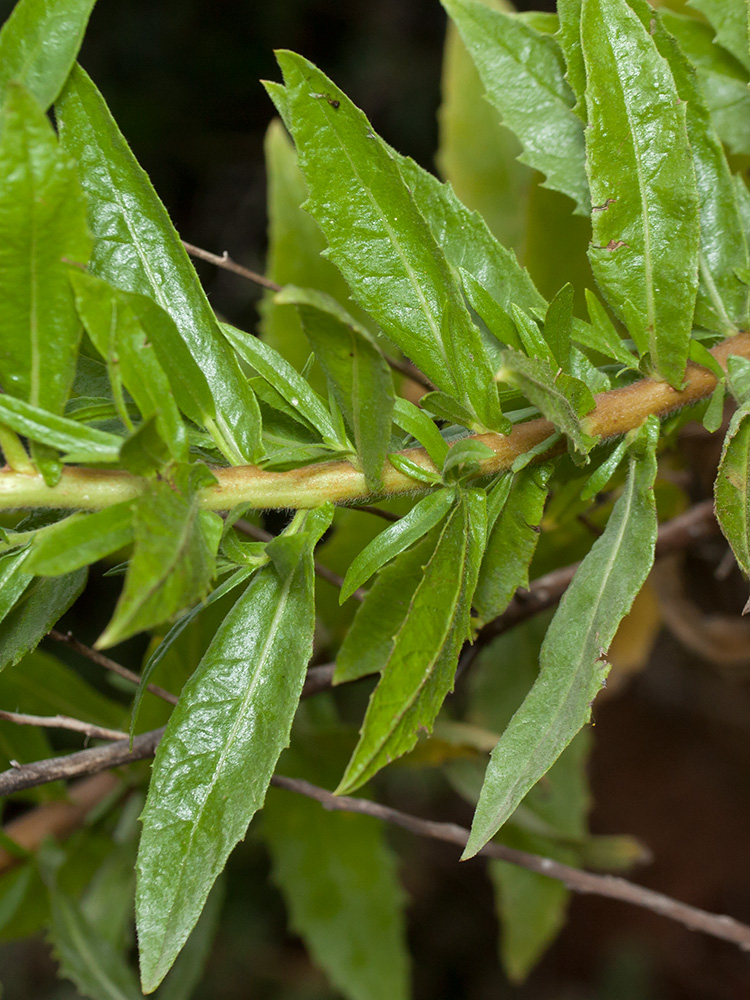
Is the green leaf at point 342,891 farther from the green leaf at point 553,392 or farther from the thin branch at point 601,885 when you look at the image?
the green leaf at point 553,392

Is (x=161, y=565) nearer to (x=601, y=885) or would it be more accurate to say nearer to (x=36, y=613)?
(x=36, y=613)

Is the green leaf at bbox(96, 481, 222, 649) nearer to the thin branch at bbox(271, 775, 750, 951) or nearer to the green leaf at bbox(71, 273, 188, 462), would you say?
the green leaf at bbox(71, 273, 188, 462)

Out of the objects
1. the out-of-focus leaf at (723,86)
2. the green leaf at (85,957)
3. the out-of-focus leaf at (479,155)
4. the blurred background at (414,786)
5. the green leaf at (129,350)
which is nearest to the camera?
the green leaf at (129,350)

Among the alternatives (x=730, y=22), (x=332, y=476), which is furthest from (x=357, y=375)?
(x=730, y=22)

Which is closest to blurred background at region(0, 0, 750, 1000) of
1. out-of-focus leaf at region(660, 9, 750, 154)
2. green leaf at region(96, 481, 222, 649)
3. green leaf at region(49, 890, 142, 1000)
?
green leaf at region(49, 890, 142, 1000)

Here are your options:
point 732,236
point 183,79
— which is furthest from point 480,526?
point 183,79

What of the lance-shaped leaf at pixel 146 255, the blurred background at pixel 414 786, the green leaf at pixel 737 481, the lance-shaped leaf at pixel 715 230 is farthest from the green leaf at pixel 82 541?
the blurred background at pixel 414 786
